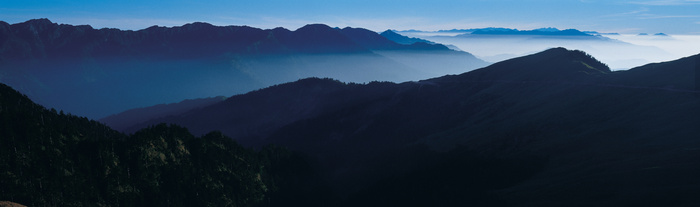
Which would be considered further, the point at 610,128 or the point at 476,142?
the point at 476,142

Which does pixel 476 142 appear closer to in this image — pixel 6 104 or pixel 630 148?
pixel 630 148

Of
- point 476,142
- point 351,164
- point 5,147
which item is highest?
point 5,147

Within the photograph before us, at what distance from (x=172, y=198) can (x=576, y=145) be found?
3731 inches

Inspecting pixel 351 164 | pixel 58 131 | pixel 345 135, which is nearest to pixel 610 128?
pixel 351 164

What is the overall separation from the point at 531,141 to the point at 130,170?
98.9 m

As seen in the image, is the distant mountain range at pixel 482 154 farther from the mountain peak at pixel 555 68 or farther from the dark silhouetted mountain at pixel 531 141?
the mountain peak at pixel 555 68

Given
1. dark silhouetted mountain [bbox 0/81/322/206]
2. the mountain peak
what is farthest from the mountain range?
the mountain peak

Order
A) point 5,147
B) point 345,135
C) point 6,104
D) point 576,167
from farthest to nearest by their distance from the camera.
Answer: point 345,135 < point 6,104 < point 5,147 < point 576,167

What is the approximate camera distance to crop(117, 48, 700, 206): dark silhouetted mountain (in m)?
77.2

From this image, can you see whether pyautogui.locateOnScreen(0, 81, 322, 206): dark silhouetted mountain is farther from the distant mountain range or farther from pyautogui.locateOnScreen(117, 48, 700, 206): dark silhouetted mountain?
pyautogui.locateOnScreen(117, 48, 700, 206): dark silhouetted mountain

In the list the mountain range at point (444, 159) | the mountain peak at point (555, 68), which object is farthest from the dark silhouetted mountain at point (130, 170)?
the mountain peak at point (555, 68)

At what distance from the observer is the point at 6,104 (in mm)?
122688

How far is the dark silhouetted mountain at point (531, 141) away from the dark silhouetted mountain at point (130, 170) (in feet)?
74.0

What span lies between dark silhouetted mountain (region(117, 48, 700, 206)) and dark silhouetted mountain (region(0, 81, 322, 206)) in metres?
22.6
